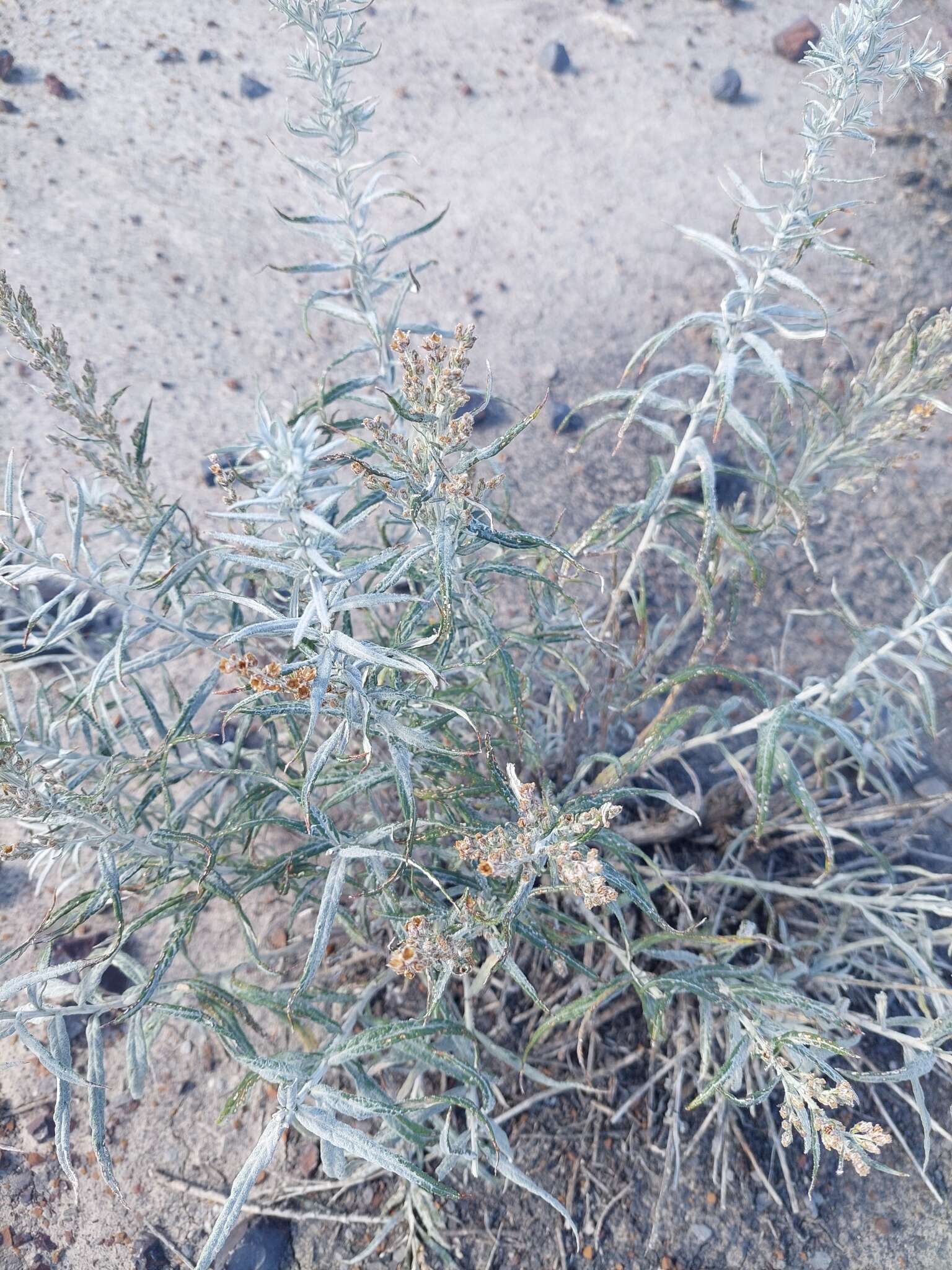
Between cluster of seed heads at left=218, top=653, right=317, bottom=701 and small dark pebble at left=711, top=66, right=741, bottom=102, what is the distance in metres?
4.28

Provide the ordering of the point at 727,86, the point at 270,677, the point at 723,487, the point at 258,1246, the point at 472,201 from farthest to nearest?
the point at 727,86 < the point at 472,201 < the point at 723,487 < the point at 258,1246 < the point at 270,677

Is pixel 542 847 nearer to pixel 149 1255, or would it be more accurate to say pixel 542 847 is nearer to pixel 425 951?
pixel 425 951

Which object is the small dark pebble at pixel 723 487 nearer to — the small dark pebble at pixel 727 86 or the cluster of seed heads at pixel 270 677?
the cluster of seed heads at pixel 270 677

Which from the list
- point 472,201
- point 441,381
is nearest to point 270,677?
point 441,381

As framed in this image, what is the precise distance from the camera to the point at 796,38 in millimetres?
4129

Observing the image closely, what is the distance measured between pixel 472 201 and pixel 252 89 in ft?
3.93

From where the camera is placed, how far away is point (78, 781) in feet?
4.82

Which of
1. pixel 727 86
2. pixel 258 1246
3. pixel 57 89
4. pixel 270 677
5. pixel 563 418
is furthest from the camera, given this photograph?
pixel 727 86

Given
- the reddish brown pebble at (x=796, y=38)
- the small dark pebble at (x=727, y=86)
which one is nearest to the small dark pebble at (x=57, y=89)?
the small dark pebble at (x=727, y=86)

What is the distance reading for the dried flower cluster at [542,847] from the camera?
3.59ft

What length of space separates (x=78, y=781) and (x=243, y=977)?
2.97 feet

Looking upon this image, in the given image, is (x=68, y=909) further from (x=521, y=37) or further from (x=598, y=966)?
(x=521, y=37)

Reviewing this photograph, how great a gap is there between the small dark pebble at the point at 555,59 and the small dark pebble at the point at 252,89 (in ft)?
4.67

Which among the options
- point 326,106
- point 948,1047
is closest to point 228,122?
point 326,106
